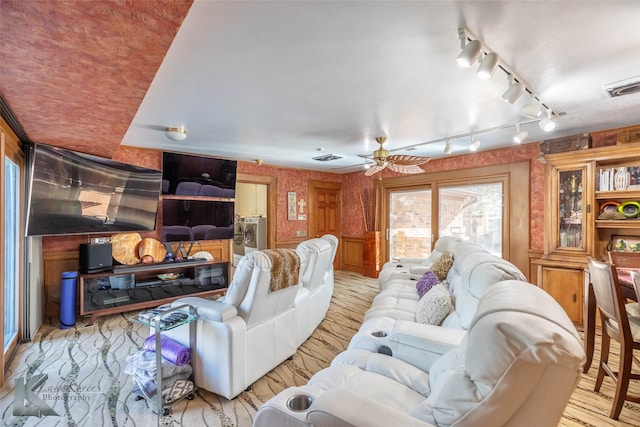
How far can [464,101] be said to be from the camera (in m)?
2.68

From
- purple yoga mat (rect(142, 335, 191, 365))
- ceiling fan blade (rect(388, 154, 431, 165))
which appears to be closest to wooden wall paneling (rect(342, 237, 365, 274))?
ceiling fan blade (rect(388, 154, 431, 165))

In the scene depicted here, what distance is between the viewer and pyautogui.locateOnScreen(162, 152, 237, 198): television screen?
463cm

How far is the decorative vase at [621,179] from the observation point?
3.28 meters

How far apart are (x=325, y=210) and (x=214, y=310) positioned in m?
5.07

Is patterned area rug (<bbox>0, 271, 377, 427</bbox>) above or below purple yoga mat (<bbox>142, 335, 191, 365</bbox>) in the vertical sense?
below

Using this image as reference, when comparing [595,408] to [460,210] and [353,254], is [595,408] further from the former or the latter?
[353,254]

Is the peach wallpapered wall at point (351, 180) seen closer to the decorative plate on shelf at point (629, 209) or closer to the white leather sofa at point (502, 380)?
the decorative plate on shelf at point (629, 209)

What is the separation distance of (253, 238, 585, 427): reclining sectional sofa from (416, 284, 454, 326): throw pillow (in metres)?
0.44

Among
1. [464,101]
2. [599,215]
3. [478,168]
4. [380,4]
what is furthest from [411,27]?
[478,168]

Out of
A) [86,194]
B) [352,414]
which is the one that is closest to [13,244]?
[86,194]

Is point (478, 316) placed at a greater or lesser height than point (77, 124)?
lesser

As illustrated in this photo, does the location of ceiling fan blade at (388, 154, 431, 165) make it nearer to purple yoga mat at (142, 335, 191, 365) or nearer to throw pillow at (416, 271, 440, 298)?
throw pillow at (416, 271, 440, 298)

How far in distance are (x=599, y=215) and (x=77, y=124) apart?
5339 millimetres

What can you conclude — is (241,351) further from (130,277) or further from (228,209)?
(228,209)
